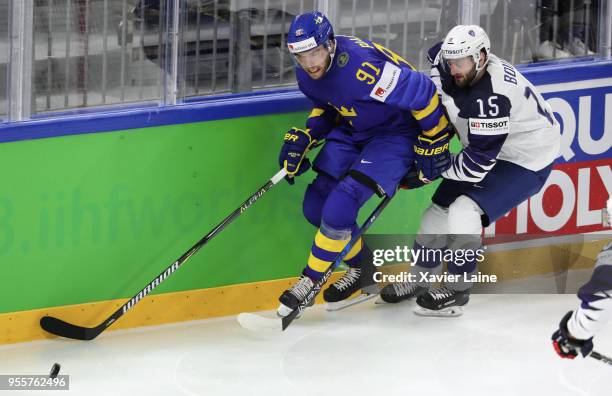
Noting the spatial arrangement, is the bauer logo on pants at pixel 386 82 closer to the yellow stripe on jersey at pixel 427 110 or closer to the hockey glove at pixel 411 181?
the yellow stripe on jersey at pixel 427 110

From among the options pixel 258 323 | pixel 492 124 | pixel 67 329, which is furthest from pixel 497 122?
pixel 67 329

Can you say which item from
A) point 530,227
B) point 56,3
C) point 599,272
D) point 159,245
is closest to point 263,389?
point 159,245

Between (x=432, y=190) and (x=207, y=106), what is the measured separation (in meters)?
1.09

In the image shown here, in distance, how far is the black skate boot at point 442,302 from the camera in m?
5.32

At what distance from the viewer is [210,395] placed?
14.4ft

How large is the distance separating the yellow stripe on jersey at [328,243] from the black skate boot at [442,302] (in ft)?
1.64

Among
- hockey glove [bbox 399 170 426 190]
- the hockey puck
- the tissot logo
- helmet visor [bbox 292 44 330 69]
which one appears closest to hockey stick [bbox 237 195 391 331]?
hockey glove [bbox 399 170 426 190]

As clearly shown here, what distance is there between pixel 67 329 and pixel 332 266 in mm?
968

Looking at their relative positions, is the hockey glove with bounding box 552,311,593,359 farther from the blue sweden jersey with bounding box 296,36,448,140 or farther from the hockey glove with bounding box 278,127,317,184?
the hockey glove with bounding box 278,127,317,184

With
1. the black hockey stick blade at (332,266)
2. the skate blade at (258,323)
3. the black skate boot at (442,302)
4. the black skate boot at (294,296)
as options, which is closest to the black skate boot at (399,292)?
the black skate boot at (442,302)

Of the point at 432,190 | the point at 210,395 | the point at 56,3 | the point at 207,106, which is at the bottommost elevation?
the point at 210,395

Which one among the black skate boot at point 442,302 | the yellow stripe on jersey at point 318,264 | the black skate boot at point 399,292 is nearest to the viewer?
the yellow stripe on jersey at point 318,264

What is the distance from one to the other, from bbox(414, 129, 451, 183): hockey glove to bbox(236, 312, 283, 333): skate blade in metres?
0.75

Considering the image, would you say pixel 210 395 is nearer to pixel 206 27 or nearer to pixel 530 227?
pixel 206 27
